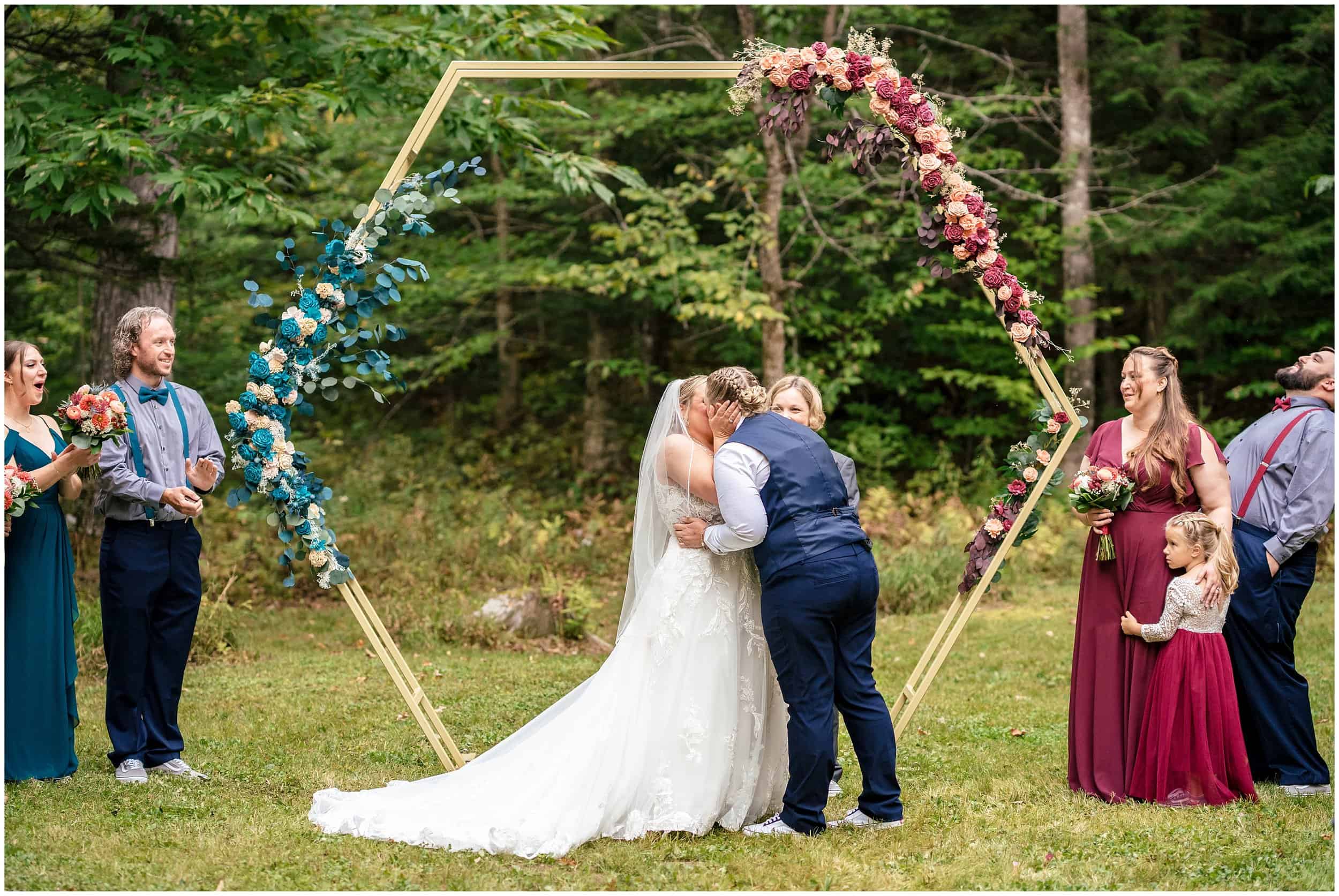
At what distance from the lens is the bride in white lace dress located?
4.64 metres

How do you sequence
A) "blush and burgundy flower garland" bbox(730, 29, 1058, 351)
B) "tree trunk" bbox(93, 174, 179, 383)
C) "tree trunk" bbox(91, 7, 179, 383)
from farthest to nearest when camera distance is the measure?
1. "tree trunk" bbox(93, 174, 179, 383)
2. "tree trunk" bbox(91, 7, 179, 383)
3. "blush and burgundy flower garland" bbox(730, 29, 1058, 351)

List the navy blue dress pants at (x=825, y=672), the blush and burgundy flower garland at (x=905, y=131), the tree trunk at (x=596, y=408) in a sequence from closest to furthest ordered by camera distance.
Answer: the navy blue dress pants at (x=825, y=672), the blush and burgundy flower garland at (x=905, y=131), the tree trunk at (x=596, y=408)

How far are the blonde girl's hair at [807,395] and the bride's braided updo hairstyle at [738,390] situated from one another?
1.88ft

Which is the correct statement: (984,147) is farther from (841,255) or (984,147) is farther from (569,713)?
(569,713)

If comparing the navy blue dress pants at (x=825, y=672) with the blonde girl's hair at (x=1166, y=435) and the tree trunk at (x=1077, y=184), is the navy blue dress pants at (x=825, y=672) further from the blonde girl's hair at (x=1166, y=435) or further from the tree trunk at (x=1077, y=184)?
the tree trunk at (x=1077, y=184)

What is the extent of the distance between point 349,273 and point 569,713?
7.16 feet

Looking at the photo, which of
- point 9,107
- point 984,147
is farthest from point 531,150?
point 984,147

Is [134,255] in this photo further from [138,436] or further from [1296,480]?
[1296,480]

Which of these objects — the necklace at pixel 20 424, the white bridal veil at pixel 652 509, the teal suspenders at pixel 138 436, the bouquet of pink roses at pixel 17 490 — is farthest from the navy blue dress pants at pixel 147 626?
the white bridal veil at pixel 652 509

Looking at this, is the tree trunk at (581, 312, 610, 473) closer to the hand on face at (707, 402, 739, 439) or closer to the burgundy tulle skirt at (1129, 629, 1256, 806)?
the hand on face at (707, 402, 739, 439)

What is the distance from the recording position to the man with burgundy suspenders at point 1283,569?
529 cm

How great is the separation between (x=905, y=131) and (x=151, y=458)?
Result: 12.3ft

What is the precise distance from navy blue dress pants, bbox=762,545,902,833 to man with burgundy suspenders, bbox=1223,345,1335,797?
6.00 feet

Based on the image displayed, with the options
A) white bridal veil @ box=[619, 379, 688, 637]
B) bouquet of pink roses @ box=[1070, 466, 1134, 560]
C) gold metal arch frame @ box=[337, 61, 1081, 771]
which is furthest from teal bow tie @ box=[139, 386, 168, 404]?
bouquet of pink roses @ box=[1070, 466, 1134, 560]
